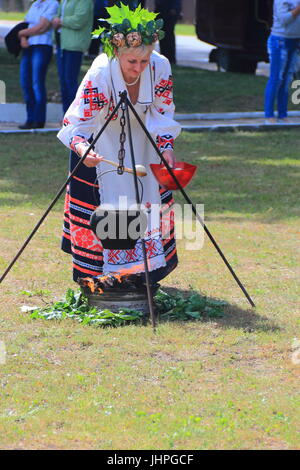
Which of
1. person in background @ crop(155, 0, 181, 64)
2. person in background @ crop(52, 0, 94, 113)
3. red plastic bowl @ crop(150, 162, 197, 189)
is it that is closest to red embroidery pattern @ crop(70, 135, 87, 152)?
red plastic bowl @ crop(150, 162, 197, 189)

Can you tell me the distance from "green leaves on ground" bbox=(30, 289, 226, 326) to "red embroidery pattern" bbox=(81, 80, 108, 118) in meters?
1.19

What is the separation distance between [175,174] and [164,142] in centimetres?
31

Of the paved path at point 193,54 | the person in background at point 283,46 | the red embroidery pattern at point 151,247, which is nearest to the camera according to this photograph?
the red embroidery pattern at point 151,247

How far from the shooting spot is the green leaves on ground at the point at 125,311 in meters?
6.40

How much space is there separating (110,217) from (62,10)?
24.2ft

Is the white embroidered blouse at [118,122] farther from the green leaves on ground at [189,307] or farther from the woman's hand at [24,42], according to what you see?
the woman's hand at [24,42]

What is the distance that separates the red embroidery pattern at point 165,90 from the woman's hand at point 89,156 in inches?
23.0

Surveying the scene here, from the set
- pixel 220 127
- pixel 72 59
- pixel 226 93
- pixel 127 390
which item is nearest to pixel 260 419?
pixel 127 390

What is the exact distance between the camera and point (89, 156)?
6133 millimetres

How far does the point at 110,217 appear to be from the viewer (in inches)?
244

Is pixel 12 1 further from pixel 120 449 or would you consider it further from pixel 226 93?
pixel 120 449

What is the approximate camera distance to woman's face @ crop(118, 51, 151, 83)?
20.2 ft

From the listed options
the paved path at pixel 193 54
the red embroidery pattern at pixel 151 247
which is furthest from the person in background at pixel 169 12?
the red embroidery pattern at pixel 151 247

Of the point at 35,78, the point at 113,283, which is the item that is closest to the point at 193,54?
the point at 35,78
